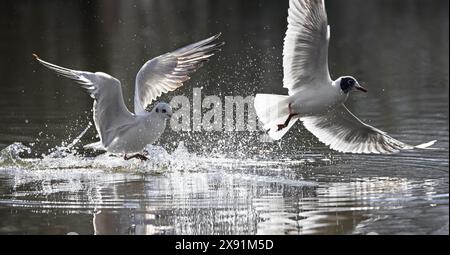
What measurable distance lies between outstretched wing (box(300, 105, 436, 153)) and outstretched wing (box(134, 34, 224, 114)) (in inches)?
49.7

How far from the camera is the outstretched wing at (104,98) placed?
28.7ft

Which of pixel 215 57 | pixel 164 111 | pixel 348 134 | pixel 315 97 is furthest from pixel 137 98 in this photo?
pixel 215 57

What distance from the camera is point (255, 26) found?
23109 mm

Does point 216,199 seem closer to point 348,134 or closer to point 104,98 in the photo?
point 104,98

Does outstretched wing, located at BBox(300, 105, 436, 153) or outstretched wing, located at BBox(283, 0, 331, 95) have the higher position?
outstretched wing, located at BBox(283, 0, 331, 95)

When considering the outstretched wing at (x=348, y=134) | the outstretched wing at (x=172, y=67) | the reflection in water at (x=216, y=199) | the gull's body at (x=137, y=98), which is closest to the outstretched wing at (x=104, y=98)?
the gull's body at (x=137, y=98)

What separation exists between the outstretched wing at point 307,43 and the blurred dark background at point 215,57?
1943 mm

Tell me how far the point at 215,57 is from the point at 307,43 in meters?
8.88

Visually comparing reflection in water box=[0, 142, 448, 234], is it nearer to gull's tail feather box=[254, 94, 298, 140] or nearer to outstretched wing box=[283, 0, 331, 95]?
gull's tail feather box=[254, 94, 298, 140]

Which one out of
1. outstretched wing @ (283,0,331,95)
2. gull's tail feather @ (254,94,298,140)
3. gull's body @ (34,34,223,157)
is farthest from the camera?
gull's tail feather @ (254,94,298,140)

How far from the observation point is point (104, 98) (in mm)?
9016

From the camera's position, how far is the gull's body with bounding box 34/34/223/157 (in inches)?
350

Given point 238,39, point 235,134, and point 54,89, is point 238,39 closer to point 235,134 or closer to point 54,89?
point 54,89

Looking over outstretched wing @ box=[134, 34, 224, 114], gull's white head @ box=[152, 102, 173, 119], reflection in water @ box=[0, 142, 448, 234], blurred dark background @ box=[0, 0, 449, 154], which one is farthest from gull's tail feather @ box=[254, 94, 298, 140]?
blurred dark background @ box=[0, 0, 449, 154]
